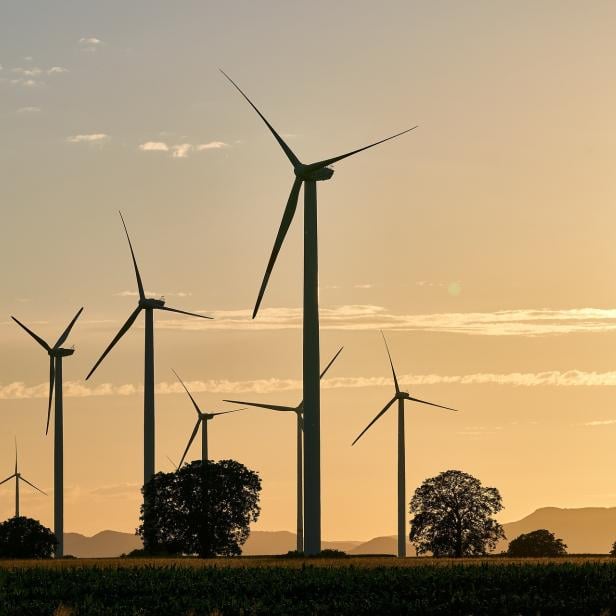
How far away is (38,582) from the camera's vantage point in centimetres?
7112

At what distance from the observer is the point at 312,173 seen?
364 ft

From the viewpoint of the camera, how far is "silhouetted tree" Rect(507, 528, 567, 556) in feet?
561

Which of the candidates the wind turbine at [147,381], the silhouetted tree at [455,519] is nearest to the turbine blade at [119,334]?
the wind turbine at [147,381]

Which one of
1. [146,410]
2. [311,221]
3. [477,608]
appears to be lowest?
[477,608]

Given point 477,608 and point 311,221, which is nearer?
point 477,608

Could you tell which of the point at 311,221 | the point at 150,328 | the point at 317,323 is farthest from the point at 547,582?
the point at 150,328

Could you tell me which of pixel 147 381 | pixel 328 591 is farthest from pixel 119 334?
pixel 328 591

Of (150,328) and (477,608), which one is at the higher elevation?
(150,328)

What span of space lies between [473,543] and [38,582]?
3933 inches

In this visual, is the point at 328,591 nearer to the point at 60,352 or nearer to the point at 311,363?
the point at 311,363

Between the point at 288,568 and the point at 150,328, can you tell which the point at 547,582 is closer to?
the point at 288,568

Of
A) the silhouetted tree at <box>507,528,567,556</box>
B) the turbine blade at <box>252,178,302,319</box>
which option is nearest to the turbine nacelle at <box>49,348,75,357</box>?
the silhouetted tree at <box>507,528,567,556</box>

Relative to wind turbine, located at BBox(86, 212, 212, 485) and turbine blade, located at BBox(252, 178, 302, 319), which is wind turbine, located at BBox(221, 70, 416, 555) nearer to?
turbine blade, located at BBox(252, 178, 302, 319)

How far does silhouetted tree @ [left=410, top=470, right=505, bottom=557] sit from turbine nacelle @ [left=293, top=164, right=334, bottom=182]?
65.2 m
